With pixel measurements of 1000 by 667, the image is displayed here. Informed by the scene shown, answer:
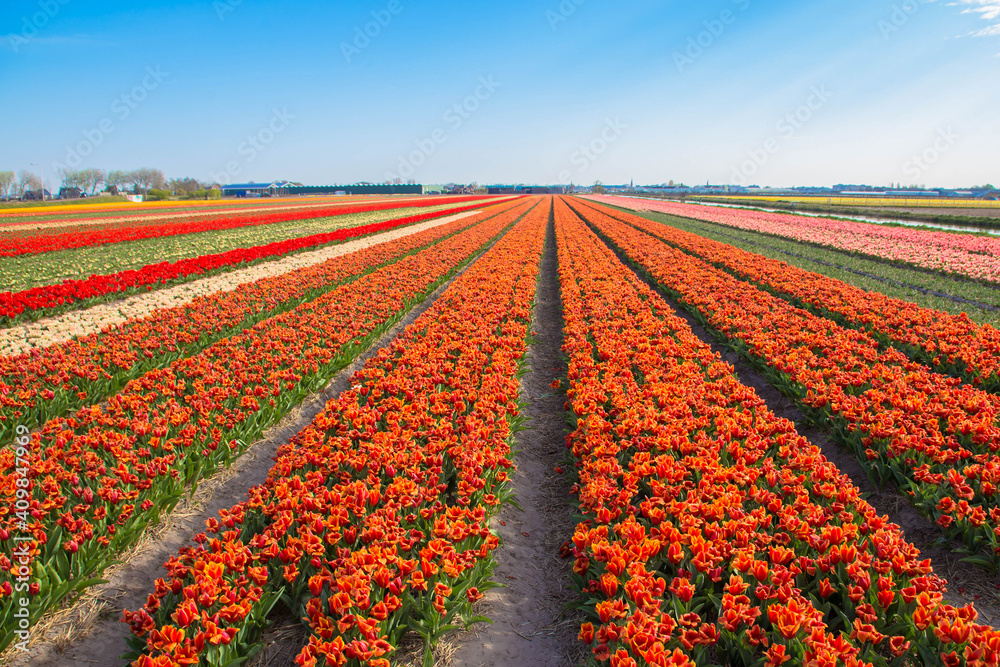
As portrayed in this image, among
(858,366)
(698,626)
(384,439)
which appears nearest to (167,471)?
(384,439)

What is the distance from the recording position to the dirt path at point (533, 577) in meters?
3.52

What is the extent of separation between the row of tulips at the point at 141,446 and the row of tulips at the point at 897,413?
718 cm

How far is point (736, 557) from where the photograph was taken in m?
3.23

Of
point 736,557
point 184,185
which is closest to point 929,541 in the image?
point 736,557

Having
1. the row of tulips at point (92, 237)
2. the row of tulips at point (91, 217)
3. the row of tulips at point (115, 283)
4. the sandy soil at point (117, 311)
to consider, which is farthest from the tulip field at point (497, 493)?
the row of tulips at point (91, 217)

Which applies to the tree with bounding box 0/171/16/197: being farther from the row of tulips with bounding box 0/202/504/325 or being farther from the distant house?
the row of tulips with bounding box 0/202/504/325

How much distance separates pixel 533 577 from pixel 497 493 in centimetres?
85

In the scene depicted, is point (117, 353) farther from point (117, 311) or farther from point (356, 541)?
point (356, 541)

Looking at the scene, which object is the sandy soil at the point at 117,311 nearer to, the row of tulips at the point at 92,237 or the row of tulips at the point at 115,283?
the row of tulips at the point at 115,283

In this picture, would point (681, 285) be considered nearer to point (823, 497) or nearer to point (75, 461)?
point (823, 497)

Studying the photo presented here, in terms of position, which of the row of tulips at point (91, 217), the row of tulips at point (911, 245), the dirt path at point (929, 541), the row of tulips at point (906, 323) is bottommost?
the dirt path at point (929, 541)

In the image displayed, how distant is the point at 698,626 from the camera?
9.70 feet

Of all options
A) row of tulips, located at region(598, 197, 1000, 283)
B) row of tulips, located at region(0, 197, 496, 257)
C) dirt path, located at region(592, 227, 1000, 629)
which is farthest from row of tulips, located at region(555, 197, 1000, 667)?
row of tulips, located at region(0, 197, 496, 257)

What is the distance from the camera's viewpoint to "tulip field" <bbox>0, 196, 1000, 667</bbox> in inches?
116
